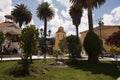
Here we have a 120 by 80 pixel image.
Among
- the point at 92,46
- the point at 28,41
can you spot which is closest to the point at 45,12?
the point at 92,46

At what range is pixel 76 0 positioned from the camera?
3331 cm

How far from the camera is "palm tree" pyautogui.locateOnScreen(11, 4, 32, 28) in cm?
6291

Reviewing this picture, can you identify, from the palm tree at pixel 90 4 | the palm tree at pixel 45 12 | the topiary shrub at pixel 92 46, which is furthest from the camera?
the palm tree at pixel 45 12

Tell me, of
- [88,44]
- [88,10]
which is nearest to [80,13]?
[88,10]

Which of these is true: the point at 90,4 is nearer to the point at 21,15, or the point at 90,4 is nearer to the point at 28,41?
the point at 28,41

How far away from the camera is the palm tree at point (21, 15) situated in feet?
206

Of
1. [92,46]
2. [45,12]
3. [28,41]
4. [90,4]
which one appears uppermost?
[45,12]

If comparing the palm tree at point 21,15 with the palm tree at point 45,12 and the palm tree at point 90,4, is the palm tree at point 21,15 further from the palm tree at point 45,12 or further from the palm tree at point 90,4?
the palm tree at point 90,4

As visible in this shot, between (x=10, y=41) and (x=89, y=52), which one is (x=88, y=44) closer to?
(x=89, y=52)

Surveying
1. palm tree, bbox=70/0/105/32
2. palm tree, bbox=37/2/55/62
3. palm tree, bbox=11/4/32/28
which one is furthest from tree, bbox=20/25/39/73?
palm tree, bbox=11/4/32/28

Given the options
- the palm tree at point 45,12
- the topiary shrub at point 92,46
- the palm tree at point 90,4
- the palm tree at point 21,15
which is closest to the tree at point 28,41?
the topiary shrub at point 92,46

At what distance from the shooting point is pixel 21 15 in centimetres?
6334

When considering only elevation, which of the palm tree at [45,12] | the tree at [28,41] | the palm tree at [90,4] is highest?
the palm tree at [45,12]

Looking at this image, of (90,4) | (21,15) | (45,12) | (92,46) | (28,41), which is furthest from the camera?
(21,15)
